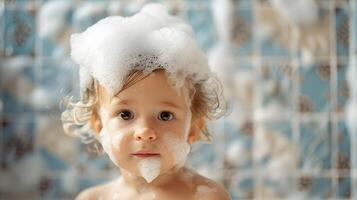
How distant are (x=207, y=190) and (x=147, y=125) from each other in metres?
0.20

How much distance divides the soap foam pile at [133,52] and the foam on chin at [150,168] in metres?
0.15

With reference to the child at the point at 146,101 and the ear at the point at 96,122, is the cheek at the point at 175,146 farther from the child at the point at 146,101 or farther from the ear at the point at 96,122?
the ear at the point at 96,122

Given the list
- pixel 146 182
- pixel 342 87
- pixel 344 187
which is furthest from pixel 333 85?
pixel 146 182

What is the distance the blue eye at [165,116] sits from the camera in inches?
45.6

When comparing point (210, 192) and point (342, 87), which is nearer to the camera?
point (210, 192)

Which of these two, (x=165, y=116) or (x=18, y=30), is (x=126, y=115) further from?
(x=18, y=30)

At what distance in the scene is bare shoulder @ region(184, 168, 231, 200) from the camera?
1.21 meters

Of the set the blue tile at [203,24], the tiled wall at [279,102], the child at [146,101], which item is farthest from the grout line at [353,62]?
the child at [146,101]

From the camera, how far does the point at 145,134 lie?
1.12m

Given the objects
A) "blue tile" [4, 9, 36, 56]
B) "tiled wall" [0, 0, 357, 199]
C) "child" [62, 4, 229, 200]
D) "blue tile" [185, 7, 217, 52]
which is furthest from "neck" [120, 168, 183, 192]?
"blue tile" [4, 9, 36, 56]

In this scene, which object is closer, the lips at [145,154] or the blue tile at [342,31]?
the lips at [145,154]

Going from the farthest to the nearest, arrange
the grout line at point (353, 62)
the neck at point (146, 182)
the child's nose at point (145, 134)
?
the grout line at point (353, 62) → the neck at point (146, 182) → the child's nose at point (145, 134)

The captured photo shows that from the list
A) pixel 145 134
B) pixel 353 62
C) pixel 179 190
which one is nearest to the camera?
pixel 145 134

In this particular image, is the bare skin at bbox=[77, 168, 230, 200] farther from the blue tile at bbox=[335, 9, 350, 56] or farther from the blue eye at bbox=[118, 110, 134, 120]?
the blue tile at bbox=[335, 9, 350, 56]
